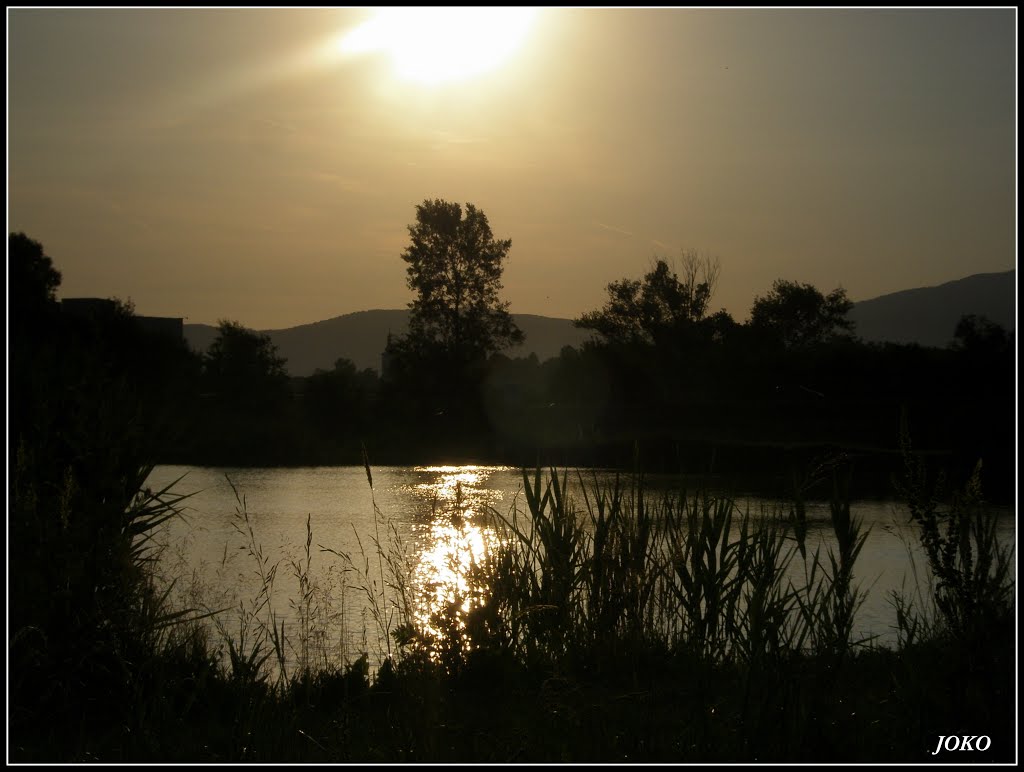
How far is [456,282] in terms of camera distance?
3766 centimetres

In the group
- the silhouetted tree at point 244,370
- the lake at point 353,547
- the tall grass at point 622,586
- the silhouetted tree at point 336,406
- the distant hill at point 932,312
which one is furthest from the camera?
the silhouetted tree at point 244,370

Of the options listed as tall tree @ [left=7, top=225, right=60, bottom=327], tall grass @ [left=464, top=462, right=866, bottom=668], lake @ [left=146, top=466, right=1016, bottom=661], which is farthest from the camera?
tall tree @ [left=7, top=225, right=60, bottom=327]

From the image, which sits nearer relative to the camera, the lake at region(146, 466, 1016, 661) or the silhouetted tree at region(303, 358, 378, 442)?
the lake at region(146, 466, 1016, 661)

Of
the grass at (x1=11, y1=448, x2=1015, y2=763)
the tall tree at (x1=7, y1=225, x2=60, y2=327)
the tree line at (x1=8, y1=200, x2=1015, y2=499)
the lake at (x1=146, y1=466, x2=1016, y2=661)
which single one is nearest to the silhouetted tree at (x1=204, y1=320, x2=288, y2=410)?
the tree line at (x1=8, y1=200, x2=1015, y2=499)

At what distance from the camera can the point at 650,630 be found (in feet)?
15.8

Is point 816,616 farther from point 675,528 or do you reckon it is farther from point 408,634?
point 408,634

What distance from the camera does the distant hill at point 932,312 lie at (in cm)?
2067

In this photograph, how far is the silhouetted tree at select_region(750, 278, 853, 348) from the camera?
2994 centimetres

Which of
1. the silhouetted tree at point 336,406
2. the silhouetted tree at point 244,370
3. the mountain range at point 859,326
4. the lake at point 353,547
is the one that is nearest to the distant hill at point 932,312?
the mountain range at point 859,326

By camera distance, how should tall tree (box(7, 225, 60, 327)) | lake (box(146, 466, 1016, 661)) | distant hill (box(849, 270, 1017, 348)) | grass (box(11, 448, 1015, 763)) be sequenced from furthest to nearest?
distant hill (box(849, 270, 1017, 348))
tall tree (box(7, 225, 60, 327))
lake (box(146, 466, 1016, 661))
grass (box(11, 448, 1015, 763))

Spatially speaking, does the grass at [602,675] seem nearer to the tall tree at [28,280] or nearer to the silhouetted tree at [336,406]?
the tall tree at [28,280]

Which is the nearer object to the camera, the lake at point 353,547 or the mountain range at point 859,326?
the lake at point 353,547

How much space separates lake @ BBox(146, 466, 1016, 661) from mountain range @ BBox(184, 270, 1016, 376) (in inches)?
106

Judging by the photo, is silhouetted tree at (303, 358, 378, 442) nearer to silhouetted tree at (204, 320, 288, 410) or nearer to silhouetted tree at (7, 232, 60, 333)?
silhouetted tree at (204, 320, 288, 410)
